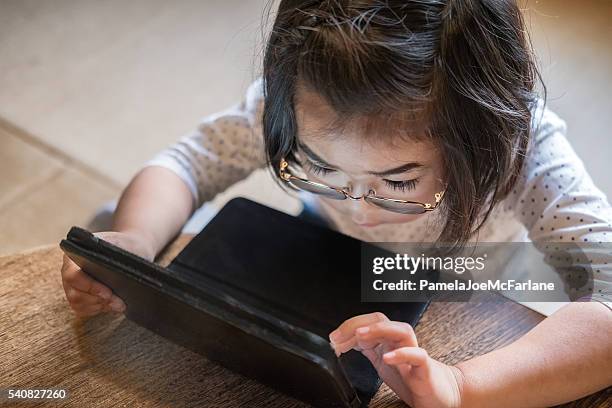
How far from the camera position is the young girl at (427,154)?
66 centimetres

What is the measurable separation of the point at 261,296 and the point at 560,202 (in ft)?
1.18

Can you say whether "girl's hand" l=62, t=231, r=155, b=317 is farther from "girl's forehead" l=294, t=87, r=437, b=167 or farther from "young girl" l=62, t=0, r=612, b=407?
"girl's forehead" l=294, t=87, r=437, b=167

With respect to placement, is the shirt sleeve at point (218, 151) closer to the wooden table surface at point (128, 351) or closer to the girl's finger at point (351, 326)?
the wooden table surface at point (128, 351)

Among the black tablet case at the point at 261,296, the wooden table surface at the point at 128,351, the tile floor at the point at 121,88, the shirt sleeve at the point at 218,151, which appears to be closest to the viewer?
the black tablet case at the point at 261,296

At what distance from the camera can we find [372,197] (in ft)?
2.61

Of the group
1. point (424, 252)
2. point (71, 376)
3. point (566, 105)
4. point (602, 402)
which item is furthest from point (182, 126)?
point (602, 402)

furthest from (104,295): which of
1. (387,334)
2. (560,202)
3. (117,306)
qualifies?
(560,202)

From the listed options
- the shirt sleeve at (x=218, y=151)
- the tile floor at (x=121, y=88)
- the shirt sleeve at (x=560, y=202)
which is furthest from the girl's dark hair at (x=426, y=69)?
the tile floor at (x=121, y=88)

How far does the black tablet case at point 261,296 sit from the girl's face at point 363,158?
0.09m

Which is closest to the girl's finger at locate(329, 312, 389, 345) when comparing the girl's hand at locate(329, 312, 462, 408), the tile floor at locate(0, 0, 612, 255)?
the girl's hand at locate(329, 312, 462, 408)

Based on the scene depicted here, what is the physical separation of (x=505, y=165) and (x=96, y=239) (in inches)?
16.6

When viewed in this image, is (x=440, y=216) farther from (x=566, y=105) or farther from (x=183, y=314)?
(x=566, y=105)

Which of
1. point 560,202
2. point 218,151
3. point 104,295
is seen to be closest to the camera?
point 104,295

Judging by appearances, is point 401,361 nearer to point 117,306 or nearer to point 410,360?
point 410,360
